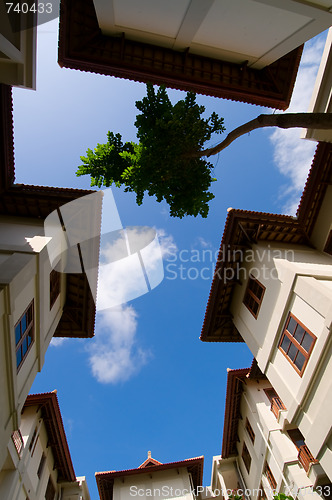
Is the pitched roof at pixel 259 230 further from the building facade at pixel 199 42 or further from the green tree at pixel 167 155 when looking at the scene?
the building facade at pixel 199 42

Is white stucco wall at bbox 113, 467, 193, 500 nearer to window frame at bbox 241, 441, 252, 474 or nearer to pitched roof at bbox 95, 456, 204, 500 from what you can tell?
pitched roof at bbox 95, 456, 204, 500

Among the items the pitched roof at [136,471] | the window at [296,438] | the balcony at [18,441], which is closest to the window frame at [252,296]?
the window at [296,438]

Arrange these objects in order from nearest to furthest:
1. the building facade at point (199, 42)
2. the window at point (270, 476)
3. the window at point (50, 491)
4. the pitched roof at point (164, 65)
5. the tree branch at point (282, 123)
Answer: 1. the tree branch at point (282, 123)
2. the building facade at point (199, 42)
3. the pitched roof at point (164, 65)
4. the window at point (270, 476)
5. the window at point (50, 491)

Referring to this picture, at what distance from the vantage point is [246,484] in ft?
44.9

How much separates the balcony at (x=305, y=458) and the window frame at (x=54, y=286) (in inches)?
420

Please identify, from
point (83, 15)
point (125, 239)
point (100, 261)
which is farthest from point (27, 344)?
point (83, 15)

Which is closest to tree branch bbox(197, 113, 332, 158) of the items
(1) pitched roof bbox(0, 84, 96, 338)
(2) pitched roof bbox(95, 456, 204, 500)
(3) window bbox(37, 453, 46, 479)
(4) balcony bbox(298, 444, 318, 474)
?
(1) pitched roof bbox(0, 84, 96, 338)

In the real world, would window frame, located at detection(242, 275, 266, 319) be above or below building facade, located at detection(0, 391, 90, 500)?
above

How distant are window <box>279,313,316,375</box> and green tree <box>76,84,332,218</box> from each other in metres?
4.56

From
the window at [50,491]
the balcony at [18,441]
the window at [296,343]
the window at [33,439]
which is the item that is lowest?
the window at [50,491]

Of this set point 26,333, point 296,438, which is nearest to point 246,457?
point 296,438

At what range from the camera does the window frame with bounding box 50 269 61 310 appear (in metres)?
9.84

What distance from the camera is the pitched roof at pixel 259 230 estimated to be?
10.4m

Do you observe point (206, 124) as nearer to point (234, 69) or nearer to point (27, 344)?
point (234, 69)
